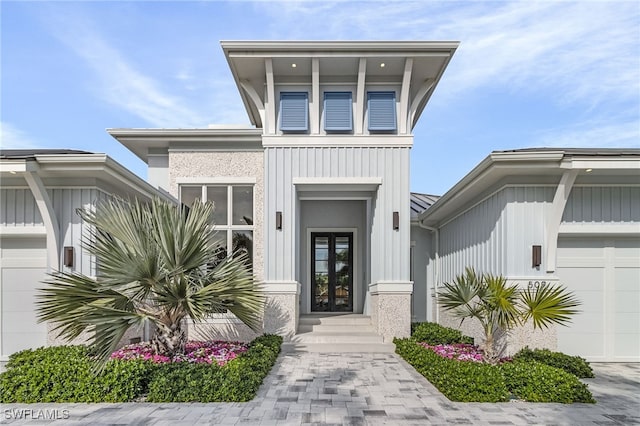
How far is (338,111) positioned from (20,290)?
7.39m

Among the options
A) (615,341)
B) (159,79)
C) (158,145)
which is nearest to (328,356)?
(615,341)

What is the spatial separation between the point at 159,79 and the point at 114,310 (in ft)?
28.3

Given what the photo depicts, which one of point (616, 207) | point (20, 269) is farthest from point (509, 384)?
point (20, 269)

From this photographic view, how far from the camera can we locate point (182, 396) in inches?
212

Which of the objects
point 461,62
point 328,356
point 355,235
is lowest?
point 328,356

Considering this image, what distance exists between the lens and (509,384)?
5695 mm

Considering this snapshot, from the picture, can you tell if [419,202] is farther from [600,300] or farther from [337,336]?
[600,300]

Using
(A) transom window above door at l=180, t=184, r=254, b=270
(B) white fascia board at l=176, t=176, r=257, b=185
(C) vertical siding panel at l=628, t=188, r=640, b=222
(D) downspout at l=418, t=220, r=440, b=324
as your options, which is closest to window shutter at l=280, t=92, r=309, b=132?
(B) white fascia board at l=176, t=176, r=257, b=185

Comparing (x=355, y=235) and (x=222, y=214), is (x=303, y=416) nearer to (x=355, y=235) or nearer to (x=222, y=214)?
(x=222, y=214)

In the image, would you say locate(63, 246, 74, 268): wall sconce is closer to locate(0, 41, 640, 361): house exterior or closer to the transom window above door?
locate(0, 41, 640, 361): house exterior

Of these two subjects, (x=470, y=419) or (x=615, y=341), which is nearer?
(x=470, y=419)

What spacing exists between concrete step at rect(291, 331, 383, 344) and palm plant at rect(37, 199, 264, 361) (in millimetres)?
2797

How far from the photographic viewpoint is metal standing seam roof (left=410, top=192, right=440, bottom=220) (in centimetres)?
1293

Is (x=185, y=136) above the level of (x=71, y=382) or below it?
above
